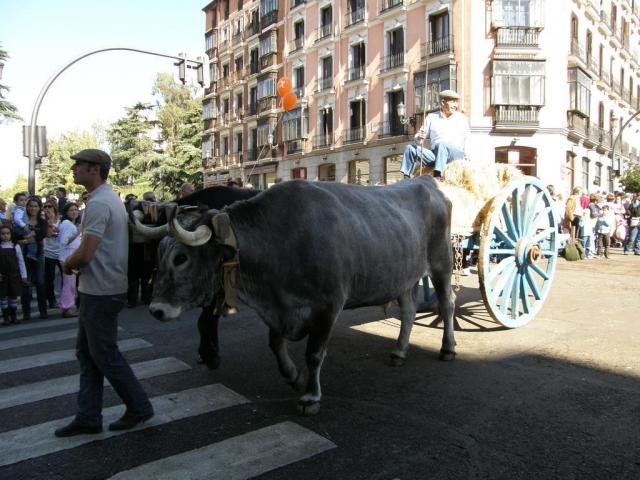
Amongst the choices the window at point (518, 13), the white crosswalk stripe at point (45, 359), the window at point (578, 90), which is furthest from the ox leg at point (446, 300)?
the window at point (578, 90)

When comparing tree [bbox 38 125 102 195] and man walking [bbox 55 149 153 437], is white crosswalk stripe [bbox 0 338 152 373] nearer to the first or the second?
man walking [bbox 55 149 153 437]

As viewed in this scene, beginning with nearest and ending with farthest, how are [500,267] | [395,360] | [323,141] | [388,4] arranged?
1. [395,360]
2. [500,267]
3. [388,4]
4. [323,141]

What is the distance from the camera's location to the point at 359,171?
3128 centimetres

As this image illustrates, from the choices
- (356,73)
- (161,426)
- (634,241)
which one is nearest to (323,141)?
(356,73)

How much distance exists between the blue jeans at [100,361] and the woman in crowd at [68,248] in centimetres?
544

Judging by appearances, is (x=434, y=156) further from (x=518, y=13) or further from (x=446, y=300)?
(x=518, y=13)

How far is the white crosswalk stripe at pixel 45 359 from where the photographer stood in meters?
5.48

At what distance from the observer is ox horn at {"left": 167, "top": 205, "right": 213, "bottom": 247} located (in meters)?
3.61

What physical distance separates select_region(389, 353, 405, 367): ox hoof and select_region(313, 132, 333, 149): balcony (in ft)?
92.6

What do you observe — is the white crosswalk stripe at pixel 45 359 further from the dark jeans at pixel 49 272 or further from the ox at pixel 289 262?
the dark jeans at pixel 49 272

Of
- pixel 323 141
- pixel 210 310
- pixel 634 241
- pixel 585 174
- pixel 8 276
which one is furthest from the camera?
pixel 323 141

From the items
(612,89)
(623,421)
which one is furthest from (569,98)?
(623,421)

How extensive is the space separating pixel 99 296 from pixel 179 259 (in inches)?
22.8

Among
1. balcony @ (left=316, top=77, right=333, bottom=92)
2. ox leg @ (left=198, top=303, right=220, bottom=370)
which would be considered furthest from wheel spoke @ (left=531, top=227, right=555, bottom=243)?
balcony @ (left=316, top=77, right=333, bottom=92)
